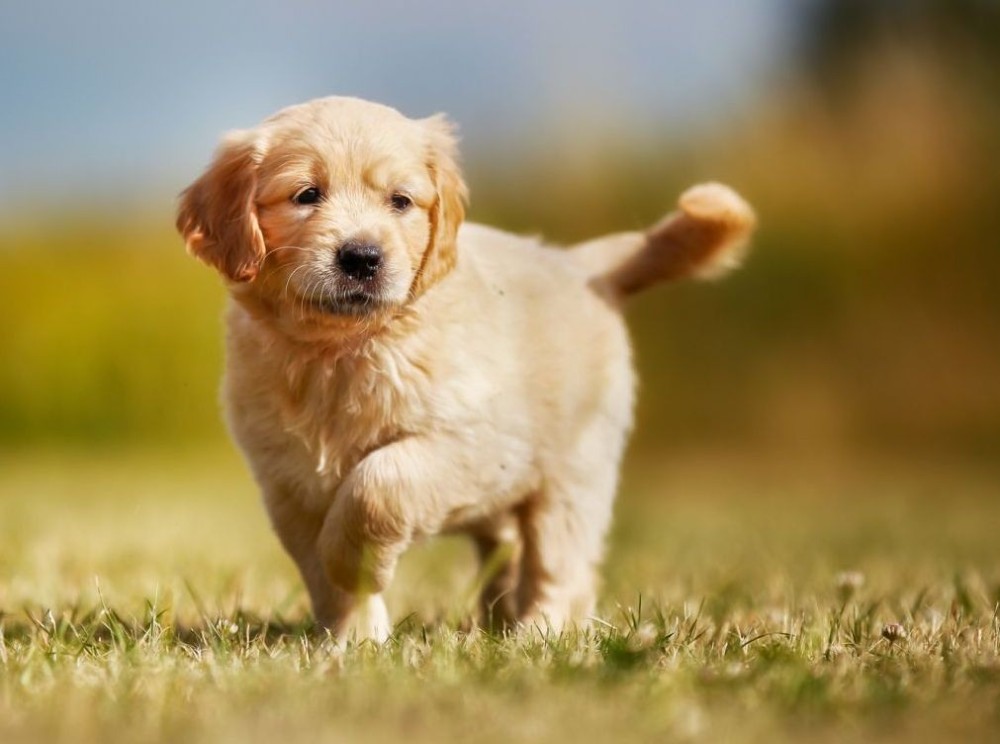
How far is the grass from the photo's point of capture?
6.41 feet

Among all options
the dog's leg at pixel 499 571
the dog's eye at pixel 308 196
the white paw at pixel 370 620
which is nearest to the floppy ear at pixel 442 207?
the dog's eye at pixel 308 196

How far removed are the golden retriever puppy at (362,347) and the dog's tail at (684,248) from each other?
56 cm

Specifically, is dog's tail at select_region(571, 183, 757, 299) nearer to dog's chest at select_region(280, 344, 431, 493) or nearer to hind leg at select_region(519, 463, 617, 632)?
hind leg at select_region(519, 463, 617, 632)

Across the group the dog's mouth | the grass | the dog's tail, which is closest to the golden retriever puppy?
the dog's mouth

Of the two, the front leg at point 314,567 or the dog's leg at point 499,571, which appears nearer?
the front leg at point 314,567

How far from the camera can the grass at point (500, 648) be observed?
1.95 m

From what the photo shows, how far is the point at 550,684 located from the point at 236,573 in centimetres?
199

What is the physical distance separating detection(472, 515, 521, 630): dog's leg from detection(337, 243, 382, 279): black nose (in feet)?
3.05

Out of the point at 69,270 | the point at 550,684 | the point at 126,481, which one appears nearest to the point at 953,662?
the point at 550,684

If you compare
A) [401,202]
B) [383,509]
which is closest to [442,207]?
[401,202]

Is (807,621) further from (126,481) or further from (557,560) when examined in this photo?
(126,481)

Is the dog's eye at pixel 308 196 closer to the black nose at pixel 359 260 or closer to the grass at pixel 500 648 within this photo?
the black nose at pixel 359 260

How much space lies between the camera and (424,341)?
305cm

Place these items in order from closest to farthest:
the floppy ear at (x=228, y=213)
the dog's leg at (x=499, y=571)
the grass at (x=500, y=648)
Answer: the grass at (x=500, y=648)
the floppy ear at (x=228, y=213)
the dog's leg at (x=499, y=571)
